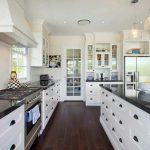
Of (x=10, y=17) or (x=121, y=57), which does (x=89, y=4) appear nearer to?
(x=10, y=17)

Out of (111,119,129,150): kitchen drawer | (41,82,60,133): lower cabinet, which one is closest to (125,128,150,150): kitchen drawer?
(111,119,129,150): kitchen drawer

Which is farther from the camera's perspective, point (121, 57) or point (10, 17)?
point (121, 57)

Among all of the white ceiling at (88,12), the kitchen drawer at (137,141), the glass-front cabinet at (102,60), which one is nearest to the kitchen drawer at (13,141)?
the kitchen drawer at (137,141)

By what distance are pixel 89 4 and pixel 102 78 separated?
3.13 meters

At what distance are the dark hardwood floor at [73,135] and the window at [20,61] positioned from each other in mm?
1381

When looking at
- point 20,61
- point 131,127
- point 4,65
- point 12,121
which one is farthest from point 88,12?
point 12,121

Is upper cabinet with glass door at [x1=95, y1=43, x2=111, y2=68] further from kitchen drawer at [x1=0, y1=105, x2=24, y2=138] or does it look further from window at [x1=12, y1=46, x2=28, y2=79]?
kitchen drawer at [x1=0, y1=105, x2=24, y2=138]

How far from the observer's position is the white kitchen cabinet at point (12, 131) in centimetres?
143

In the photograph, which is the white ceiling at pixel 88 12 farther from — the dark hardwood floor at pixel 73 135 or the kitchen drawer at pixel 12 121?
the dark hardwood floor at pixel 73 135

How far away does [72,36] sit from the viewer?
6.65 metres

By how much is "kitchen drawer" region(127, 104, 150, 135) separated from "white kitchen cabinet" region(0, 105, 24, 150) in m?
1.20

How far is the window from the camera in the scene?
12.1 feet

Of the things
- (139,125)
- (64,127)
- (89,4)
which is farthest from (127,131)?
(89,4)

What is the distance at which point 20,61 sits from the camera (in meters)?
4.09
